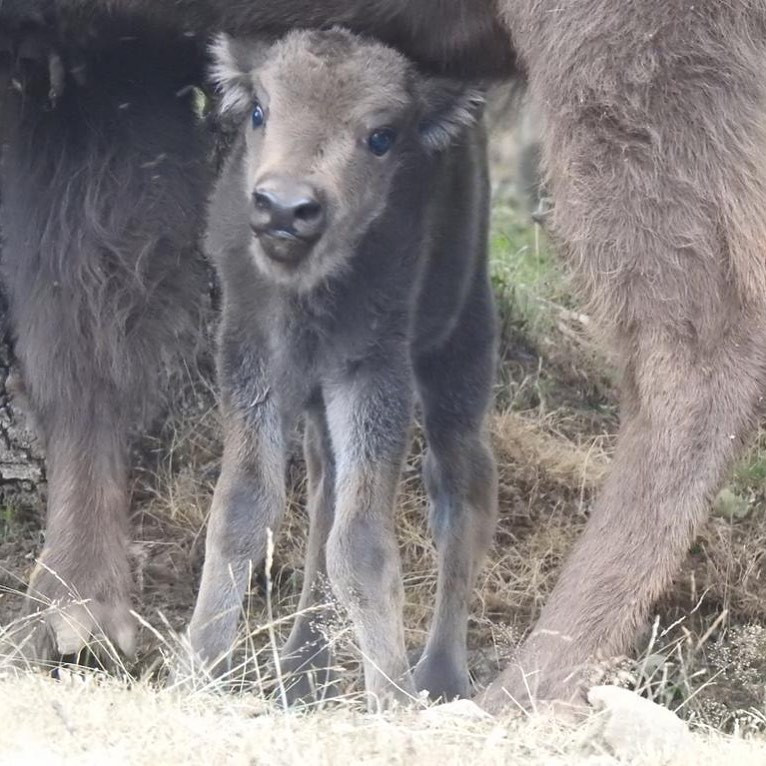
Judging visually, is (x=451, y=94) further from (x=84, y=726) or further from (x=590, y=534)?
(x=84, y=726)

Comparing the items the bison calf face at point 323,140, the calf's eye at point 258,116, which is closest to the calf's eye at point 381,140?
the bison calf face at point 323,140

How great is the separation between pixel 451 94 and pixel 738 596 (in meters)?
2.02

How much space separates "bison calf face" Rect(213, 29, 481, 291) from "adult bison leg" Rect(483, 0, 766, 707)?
34 cm

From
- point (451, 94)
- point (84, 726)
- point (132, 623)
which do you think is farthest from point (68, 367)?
point (84, 726)

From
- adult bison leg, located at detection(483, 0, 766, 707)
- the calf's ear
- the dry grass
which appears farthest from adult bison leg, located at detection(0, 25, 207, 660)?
adult bison leg, located at detection(483, 0, 766, 707)

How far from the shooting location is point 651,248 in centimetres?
361

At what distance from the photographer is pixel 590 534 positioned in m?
3.73

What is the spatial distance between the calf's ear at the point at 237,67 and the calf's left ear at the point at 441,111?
422 millimetres

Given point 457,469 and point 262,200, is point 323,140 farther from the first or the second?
point 457,469

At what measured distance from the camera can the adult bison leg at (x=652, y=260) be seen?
3.52m

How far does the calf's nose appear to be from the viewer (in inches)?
138

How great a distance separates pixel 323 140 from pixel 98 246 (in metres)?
1.15

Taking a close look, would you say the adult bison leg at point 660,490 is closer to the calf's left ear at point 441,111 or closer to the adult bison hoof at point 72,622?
the calf's left ear at point 441,111

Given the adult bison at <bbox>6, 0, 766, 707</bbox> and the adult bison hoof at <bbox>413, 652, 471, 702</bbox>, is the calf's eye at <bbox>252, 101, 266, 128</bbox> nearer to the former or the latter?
the adult bison at <bbox>6, 0, 766, 707</bbox>
